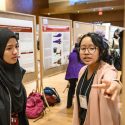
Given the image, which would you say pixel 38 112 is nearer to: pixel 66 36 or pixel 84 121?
pixel 66 36

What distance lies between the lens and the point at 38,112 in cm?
348

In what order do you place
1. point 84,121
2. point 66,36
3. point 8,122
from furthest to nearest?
point 66,36 < point 84,121 < point 8,122

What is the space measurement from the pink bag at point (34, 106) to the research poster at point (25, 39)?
0.53 meters

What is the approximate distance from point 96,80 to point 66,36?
2.91 meters

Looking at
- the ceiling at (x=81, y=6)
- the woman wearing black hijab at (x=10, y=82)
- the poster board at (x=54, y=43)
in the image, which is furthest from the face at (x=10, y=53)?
the ceiling at (x=81, y=6)

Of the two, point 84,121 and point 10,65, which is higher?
point 10,65

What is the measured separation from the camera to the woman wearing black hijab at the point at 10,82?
1.45 meters

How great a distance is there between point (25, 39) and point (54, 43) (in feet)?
2.97

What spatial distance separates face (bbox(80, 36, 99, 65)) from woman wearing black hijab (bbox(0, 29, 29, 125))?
50 cm

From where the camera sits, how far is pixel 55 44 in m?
3.93

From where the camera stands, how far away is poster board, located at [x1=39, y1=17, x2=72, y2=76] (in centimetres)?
354

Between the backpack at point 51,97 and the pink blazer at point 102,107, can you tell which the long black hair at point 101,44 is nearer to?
the pink blazer at point 102,107

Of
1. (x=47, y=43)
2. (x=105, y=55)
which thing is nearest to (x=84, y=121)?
(x=105, y=55)

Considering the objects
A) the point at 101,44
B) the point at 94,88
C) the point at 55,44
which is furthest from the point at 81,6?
the point at 94,88
